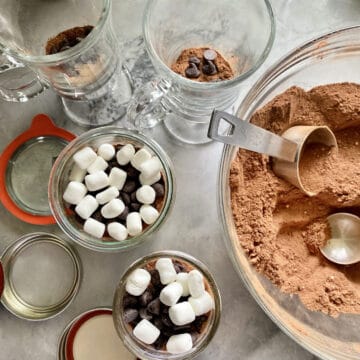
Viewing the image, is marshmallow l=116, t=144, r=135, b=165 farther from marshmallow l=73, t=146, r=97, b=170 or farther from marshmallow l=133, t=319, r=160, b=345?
marshmallow l=133, t=319, r=160, b=345

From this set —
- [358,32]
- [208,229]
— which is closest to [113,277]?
[208,229]

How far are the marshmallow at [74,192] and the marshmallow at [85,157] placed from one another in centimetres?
4

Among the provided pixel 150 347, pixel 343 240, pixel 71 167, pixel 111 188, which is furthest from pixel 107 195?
pixel 343 240

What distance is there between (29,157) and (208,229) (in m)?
0.45

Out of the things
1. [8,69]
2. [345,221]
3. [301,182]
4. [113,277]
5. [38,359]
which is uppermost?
[8,69]

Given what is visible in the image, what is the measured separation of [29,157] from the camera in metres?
1.30

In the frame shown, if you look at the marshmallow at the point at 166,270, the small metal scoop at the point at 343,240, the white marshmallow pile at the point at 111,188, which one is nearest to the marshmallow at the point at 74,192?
the white marshmallow pile at the point at 111,188

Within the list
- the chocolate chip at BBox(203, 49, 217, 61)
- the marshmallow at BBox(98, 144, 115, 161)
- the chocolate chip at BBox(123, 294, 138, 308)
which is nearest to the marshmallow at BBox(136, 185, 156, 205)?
the marshmallow at BBox(98, 144, 115, 161)

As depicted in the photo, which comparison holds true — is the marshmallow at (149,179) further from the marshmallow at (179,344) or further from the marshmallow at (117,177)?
the marshmallow at (179,344)

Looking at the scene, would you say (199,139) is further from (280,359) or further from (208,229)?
(280,359)

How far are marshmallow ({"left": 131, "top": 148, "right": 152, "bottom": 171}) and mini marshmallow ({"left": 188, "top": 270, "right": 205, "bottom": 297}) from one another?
25 centimetres

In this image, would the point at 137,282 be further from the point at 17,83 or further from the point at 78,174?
the point at 17,83

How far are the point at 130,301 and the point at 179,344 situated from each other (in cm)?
14

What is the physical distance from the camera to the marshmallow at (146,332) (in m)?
1.13
